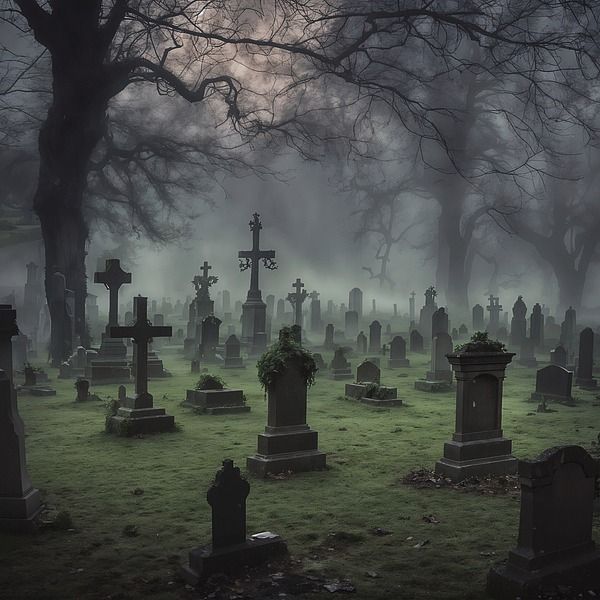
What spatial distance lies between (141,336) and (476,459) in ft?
21.3

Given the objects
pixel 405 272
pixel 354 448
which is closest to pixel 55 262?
pixel 354 448

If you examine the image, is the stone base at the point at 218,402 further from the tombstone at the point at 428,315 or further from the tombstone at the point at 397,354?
the tombstone at the point at 428,315

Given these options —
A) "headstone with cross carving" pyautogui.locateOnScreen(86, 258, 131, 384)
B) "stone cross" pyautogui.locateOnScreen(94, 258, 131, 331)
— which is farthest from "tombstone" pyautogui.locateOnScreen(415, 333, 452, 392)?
"stone cross" pyautogui.locateOnScreen(94, 258, 131, 331)

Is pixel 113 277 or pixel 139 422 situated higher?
pixel 113 277

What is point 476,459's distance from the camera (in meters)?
8.89

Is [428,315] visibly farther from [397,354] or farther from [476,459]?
[476,459]

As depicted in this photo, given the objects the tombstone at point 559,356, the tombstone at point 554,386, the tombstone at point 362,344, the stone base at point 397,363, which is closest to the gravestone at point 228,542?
the tombstone at point 554,386

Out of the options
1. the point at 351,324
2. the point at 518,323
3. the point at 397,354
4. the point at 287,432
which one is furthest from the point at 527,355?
the point at 287,432

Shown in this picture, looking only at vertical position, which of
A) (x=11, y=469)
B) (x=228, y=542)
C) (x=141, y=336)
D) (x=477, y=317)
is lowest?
(x=228, y=542)

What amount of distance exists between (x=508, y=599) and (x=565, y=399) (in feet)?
35.4

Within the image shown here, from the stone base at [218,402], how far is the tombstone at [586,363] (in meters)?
9.48

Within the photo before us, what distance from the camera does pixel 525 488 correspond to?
517cm

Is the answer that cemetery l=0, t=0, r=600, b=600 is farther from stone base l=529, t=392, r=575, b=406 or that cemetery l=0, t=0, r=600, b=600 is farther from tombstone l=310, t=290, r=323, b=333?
tombstone l=310, t=290, r=323, b=333

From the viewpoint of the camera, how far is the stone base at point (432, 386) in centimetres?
1684
